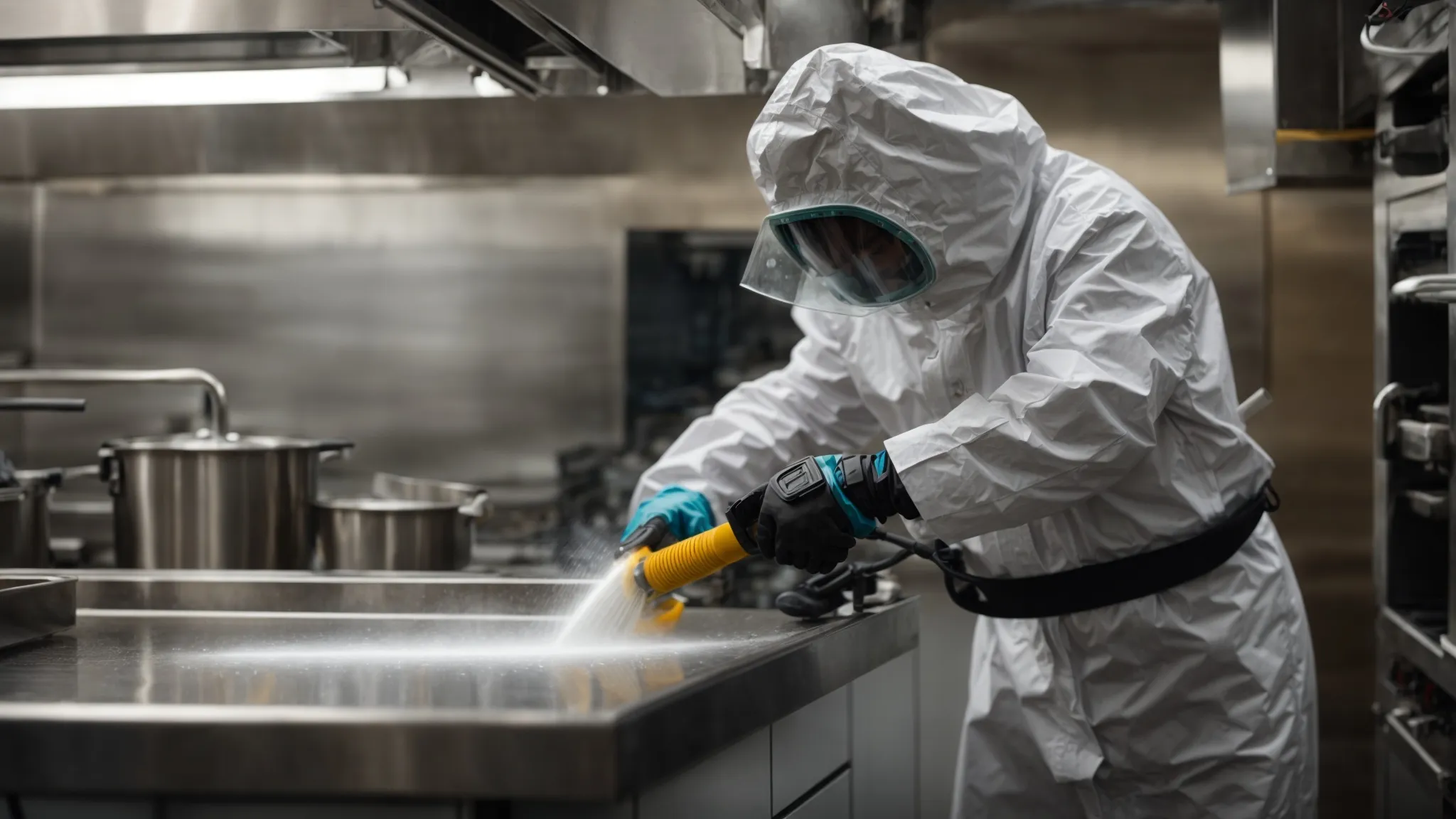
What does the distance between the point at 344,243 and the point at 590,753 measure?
2.16 meters

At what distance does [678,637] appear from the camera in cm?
131

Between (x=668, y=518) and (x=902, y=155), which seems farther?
(x=668, y=518)

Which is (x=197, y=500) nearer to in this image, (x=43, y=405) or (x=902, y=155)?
(x=43, y=405)

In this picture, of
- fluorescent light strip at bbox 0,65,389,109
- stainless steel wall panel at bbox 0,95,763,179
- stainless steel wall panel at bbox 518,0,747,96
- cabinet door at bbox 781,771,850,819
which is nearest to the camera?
cabinet door at bbox 781,771,850,819

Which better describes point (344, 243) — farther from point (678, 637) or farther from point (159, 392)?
point (678, 637)

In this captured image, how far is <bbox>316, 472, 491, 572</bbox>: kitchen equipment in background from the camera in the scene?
5.66 ft

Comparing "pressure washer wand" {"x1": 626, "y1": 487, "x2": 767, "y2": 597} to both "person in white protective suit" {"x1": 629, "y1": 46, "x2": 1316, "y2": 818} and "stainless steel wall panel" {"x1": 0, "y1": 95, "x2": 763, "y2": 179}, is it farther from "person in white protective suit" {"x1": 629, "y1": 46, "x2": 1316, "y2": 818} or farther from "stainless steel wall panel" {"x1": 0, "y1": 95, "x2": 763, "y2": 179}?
"stainless steel wall panel" {"x1": 0, "y1": 95, "x2": 763, "y2": 179}

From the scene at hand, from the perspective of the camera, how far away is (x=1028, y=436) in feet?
4.07

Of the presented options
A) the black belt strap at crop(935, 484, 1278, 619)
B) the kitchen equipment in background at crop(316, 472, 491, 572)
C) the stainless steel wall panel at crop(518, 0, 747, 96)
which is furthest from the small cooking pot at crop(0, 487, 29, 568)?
the black belt strap at crop(935, 484, 1278, 619)

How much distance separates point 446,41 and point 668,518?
2.11 feet

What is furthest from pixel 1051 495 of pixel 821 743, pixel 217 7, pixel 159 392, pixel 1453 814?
pixel 159 392

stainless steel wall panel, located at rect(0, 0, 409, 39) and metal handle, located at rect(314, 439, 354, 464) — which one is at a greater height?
stainless steel wall panel, located at rect(0, 0, 409, 39)

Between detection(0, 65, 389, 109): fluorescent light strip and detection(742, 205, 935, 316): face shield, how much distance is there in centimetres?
83

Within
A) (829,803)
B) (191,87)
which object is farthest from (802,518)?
(191,87)
